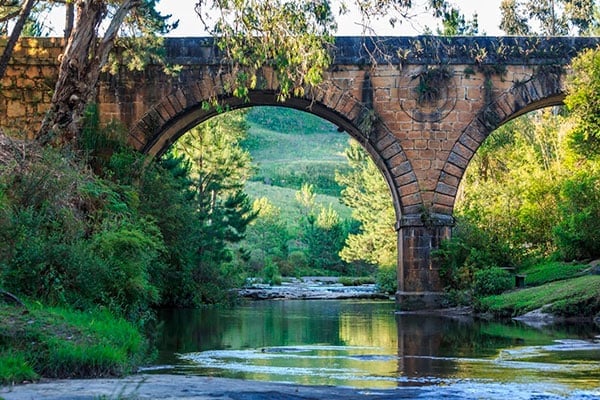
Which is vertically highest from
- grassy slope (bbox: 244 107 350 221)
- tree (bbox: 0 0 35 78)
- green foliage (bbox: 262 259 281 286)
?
grassy slope (bbox: 244 107 350 221)

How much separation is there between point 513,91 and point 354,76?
373 centimetres

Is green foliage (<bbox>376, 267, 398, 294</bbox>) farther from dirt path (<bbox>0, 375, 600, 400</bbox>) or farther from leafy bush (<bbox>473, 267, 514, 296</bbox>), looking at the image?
dirt path (<bbox>0, 375, 600, 400</bbox>)

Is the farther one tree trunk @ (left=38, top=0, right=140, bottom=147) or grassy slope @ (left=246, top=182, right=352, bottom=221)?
grassy slope @ (left=246, top=182, right=352, bottom=221)

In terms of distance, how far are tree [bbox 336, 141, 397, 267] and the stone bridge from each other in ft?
42.2

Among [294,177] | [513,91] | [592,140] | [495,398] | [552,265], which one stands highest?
[294,177]

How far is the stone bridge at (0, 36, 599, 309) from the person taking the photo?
73.8ft

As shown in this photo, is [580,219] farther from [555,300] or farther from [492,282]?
[555,300]

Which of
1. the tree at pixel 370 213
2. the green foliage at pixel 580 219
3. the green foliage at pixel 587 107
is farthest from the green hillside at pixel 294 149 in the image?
the green foliage at pixel 587 107

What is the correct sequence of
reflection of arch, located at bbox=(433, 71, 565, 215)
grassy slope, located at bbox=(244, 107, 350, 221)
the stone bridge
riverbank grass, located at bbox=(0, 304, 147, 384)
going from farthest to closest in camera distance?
grassy slope, located at bbox=(244, 107, 350, 221)
reflection of arch, located at bbox=(433, 71, 565, 215)
the stone bridge
riverbank grass, located at bbox=(0, 304, 147, 384)

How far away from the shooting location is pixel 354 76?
2261 centimetres

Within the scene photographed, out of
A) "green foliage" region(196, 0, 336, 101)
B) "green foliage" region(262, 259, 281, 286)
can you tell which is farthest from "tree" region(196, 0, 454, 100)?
"green foliage" region(262, 259, 281, 286)

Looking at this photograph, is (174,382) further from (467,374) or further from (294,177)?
(294,177)

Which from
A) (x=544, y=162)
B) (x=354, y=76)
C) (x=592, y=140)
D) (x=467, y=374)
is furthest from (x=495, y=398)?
(x=544, y=162)

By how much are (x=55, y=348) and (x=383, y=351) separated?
4918 millimetres
